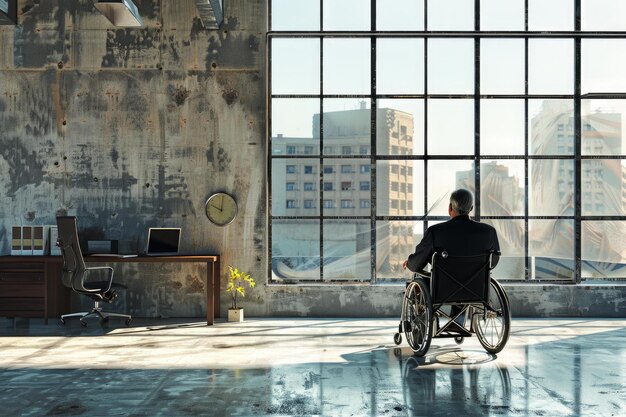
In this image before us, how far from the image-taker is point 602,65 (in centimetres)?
855

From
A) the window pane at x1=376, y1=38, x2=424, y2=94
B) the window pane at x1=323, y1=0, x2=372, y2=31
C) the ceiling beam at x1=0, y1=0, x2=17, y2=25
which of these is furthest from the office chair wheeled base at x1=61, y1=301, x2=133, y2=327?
the window pane at x1=323, y1=0, x2=372, y2=31

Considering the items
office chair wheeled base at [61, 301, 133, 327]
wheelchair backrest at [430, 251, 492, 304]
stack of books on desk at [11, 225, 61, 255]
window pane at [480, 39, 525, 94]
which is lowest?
office chair wheeled base at [61, 301, 133, 327]

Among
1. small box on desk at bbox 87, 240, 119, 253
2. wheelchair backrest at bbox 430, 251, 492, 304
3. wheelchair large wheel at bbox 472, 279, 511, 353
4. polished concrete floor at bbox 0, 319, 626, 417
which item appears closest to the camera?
polished concrete floor at bbox 0, 319, 626, 417

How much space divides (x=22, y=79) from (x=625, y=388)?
7.37 meters

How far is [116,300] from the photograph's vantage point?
8.38m

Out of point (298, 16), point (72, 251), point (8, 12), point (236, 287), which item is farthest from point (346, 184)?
point (8, 12)

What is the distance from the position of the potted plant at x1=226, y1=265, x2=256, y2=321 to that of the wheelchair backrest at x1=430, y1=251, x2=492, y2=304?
3.15 metres

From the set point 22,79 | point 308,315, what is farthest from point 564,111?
point 22,79

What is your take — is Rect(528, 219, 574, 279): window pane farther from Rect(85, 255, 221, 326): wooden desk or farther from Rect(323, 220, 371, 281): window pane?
Rect(85, 255, 221, 326): wooden desk

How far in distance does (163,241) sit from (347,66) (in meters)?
3.08

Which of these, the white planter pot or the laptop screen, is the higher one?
the laptop screen

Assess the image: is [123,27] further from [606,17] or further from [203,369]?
[606,17]

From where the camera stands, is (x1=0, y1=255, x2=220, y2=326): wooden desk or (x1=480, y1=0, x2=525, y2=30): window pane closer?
(x1=0, y1=255, x2=220, y2=326): wooden desk

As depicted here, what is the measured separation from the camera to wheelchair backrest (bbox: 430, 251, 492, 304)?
17.6 feet
